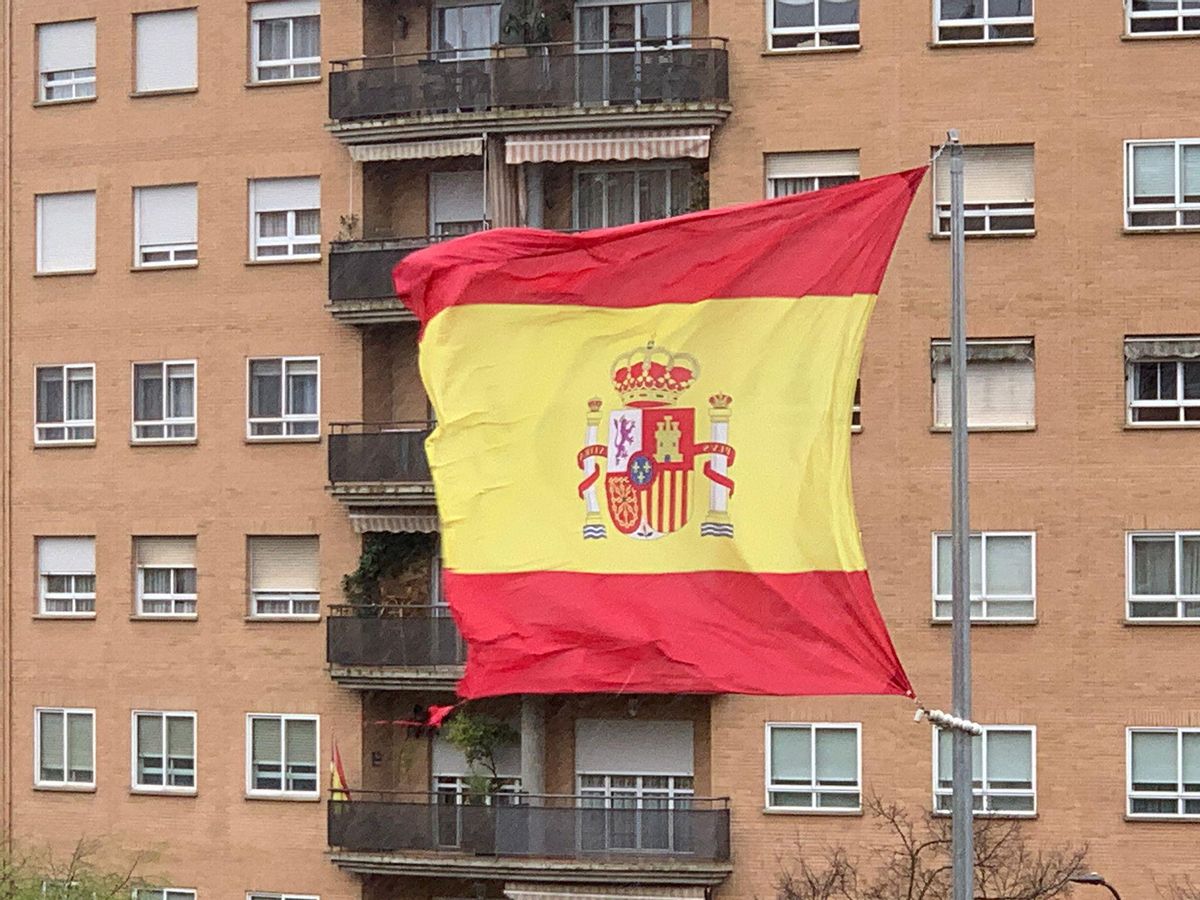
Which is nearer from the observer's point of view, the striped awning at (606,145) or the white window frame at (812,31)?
the striped awning at (606,145)

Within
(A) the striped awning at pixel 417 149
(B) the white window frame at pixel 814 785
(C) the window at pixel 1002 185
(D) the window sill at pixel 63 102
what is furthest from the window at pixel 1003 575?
(D) the window sill at pixel 63 102

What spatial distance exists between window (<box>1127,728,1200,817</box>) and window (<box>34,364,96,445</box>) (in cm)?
1881

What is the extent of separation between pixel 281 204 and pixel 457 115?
13.7 feet

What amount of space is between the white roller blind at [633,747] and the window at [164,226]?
35.5 feet

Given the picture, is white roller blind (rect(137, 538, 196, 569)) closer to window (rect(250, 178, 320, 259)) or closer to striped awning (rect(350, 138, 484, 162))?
window (rect(250, 178, 320, 259))

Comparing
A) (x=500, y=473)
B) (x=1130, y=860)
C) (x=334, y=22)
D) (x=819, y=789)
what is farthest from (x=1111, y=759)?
(x=500, y=473)

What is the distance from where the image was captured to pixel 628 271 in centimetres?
1773

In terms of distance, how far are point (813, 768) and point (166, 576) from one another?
39.4 ft

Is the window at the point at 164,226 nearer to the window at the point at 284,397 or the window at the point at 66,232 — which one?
the window at the point at 66,232

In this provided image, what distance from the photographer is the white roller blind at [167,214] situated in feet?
142

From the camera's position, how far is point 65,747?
145 feet

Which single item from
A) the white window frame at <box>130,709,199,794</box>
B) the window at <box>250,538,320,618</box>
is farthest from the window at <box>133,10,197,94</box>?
the white window frame at <box>130,709,199,794</box>

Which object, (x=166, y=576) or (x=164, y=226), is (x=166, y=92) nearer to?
(x=164, y=226)

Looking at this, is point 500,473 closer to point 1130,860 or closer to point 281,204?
point 1130,860
